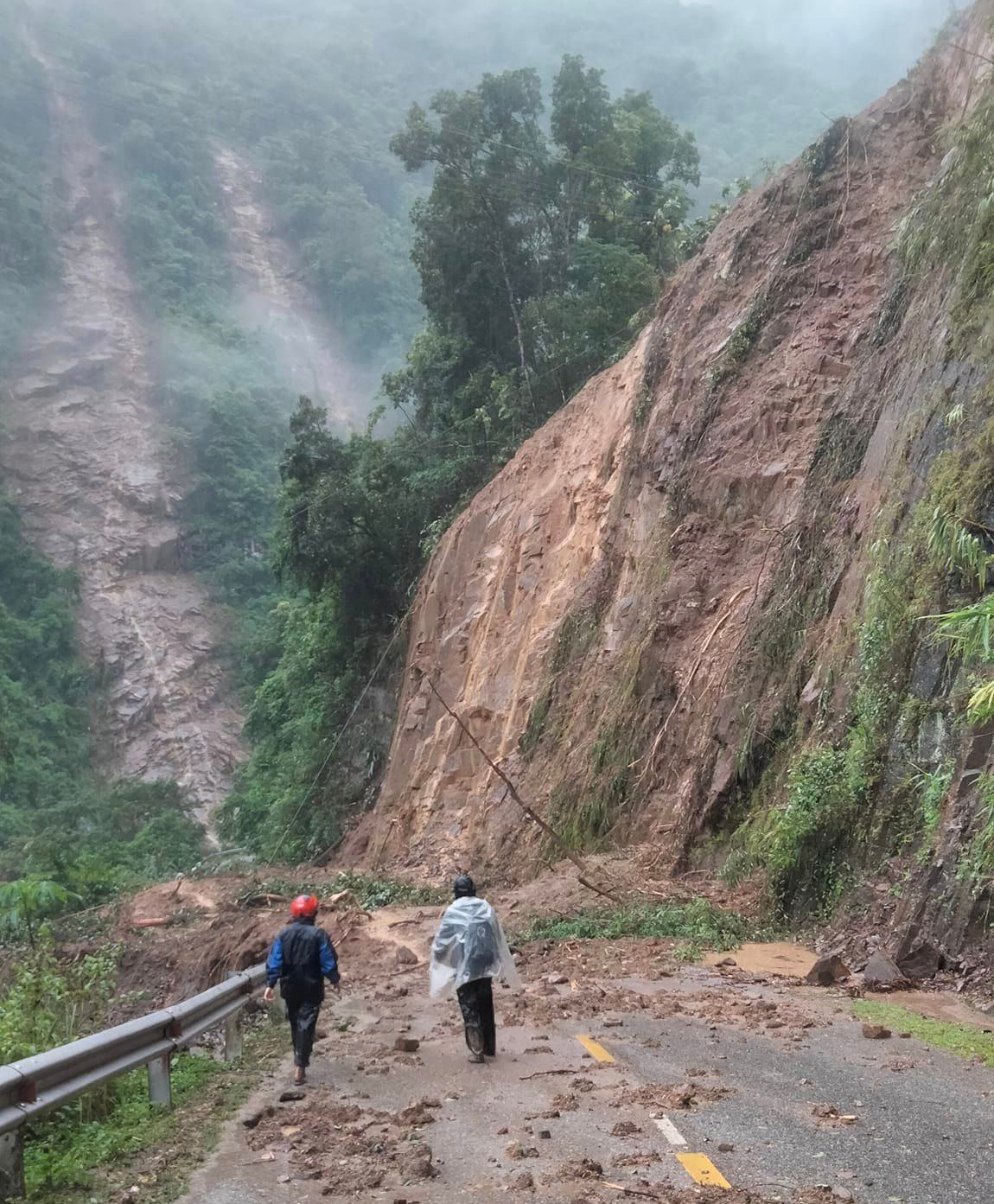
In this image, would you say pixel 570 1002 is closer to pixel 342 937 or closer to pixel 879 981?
pixel 879 981

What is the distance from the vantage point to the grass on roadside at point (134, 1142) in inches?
197

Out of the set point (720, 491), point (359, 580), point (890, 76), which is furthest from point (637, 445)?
point (890, 76)

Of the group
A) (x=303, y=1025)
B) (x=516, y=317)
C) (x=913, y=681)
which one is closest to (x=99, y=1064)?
(x=303, y=1025)

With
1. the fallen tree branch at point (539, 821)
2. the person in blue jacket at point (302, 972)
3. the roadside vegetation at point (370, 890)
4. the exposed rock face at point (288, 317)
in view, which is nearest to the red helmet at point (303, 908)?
the person in blue jacket at point (302, 972)

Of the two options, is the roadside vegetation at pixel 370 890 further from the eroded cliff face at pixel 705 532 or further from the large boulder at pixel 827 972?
the large boulder at pixel 827 972

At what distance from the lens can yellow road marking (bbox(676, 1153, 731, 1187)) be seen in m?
4.64

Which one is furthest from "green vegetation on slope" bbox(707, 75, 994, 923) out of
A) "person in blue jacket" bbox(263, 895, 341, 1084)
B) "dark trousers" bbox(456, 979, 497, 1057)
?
"person in blue jacket" bbox(263, 895, 341, 1084)

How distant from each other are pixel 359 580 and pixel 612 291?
9815 millimetres

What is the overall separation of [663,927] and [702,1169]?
7.27 meters

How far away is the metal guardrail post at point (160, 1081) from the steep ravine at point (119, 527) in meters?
37.6

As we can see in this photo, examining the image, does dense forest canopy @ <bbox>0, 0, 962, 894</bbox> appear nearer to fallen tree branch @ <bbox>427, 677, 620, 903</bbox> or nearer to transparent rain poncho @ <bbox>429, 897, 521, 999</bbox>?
fallen tree branch @ <bbox>427, 677, 620, 903</bbox>

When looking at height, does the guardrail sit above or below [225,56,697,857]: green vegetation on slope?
below

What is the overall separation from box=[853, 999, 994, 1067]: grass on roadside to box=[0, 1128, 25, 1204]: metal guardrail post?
16.6ft

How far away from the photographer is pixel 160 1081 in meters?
6.50
